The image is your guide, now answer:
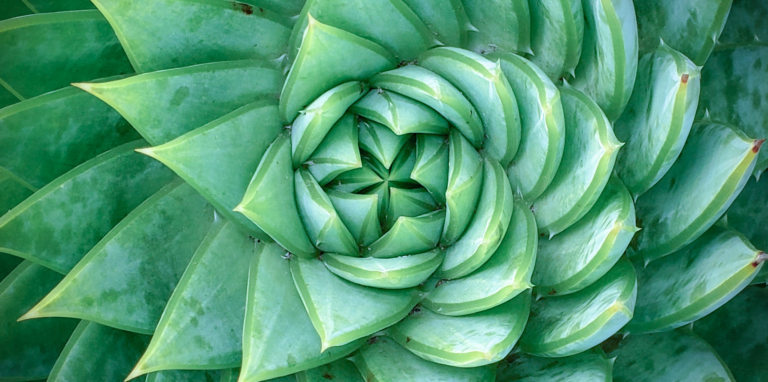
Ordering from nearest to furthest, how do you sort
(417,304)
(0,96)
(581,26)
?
1. (581,26)
2. (417,304)
3. (0,96)

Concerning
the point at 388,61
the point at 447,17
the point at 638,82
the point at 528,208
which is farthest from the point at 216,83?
the point at 638,82

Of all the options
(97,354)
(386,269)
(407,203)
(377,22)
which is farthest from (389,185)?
(97,354)

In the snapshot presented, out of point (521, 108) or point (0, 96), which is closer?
point (521, 108)

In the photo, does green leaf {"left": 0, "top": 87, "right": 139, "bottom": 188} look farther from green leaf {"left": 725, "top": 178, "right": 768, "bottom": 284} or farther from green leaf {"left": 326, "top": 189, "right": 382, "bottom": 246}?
green leaf {"left": 725, "top": 178, "right": 768, "bottom": 284}

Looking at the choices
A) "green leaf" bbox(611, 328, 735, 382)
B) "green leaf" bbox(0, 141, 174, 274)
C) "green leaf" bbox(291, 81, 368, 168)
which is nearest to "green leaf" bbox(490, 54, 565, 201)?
"green leaf" bbox(291, 81, 368, 168)

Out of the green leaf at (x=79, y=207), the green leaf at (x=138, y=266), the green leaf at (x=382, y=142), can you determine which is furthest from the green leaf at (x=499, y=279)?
the green leaf at (x=79, y=207)

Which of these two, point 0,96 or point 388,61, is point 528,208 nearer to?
point 388,61
